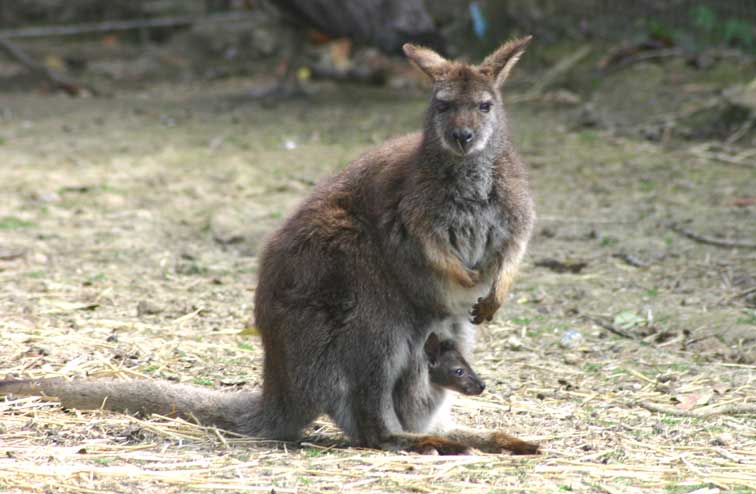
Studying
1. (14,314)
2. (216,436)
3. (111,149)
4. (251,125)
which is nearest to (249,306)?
(14,314)

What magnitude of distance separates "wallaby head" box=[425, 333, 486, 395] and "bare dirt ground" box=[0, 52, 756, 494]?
10.4 inches

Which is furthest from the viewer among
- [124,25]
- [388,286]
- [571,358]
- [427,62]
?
[124,25]

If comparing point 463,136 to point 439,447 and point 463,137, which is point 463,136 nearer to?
point 463,137

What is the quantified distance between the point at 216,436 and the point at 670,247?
11.4ft

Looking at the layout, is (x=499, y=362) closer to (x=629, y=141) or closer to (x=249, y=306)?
(x=249, y=306)

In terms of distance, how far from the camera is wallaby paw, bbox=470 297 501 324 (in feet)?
14.1

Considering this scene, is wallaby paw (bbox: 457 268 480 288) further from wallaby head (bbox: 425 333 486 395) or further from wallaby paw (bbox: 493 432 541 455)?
wallaby paw (bbox: 493 432 541 455)

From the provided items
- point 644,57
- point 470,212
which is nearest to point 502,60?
point 470,212

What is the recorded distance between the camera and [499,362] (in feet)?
17.2

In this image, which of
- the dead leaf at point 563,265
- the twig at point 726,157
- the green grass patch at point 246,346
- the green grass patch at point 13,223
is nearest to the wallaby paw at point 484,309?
the green grass patch at point 246,346

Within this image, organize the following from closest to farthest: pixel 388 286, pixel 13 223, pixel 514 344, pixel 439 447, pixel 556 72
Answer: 1. pixel 439 447
2. pixel 388 286
3. pixel 514 344
4. pixel 13 223
5. pixel 556 72

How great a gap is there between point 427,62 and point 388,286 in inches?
36.1

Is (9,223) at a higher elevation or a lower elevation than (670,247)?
lower

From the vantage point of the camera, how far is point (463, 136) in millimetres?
4141
